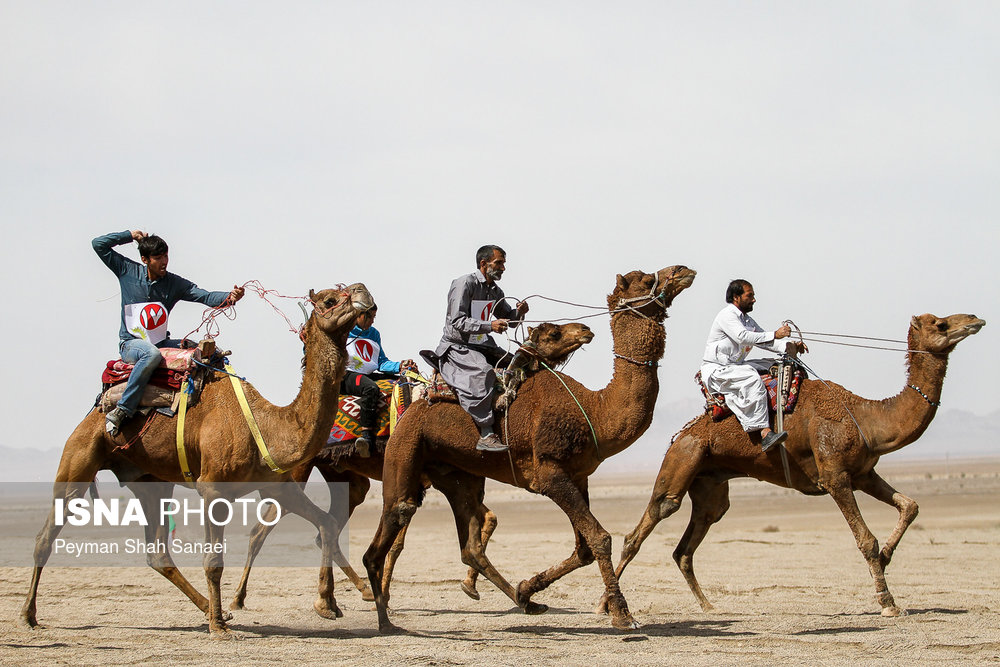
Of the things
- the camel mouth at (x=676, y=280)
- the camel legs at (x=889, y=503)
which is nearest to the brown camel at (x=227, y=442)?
the camel mouth at (x=676, y=280)

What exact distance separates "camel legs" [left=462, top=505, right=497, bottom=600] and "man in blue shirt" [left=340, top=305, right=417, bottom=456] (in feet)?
4.77

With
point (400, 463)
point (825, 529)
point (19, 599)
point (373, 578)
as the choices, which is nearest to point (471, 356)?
point (400, 463)

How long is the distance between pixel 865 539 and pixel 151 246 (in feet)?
25.2

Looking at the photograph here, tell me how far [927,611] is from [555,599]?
4042 mm

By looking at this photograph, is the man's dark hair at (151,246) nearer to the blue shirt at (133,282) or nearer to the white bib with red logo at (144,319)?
the blue shirt at (133,282)

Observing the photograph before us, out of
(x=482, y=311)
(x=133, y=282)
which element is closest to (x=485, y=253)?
(x=482, y=311)

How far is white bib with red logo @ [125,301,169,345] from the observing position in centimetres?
1112

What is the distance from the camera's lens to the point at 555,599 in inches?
527

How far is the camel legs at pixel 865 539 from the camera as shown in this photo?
11.6m

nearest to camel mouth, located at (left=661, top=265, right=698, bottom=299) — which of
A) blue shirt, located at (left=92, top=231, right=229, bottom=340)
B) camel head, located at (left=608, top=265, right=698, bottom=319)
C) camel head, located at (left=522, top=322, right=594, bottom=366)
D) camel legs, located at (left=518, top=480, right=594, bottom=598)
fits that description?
camel head, located at (left=608, top=265, right=698, bottom=319)

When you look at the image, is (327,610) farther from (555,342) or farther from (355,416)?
(555,342)

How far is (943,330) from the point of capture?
Answer: 12211 millimetres

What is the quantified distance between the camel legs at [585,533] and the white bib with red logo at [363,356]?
117 inches

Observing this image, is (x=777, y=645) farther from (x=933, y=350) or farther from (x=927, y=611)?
(x=933, y=350)
